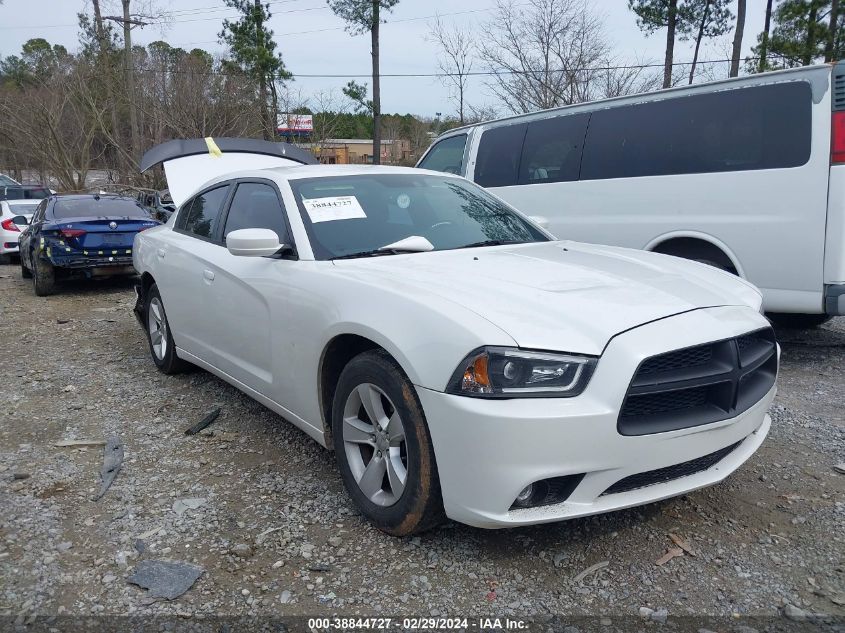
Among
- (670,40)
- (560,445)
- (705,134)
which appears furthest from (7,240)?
(670,40)

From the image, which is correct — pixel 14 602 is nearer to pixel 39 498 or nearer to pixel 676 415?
pixel 39 498

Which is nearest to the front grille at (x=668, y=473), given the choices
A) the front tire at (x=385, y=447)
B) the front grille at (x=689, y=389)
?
the front grille at (x=689, y=389)

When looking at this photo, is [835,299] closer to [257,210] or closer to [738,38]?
[257,210]

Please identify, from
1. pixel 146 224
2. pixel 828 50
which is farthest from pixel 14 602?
pixel 828 50

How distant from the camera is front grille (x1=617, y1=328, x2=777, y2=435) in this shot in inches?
94.7

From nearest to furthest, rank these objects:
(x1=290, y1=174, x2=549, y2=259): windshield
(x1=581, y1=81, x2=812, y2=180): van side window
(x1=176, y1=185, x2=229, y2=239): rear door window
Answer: (x1=290, y1=174, x2=549, y2=259): windshield
(x1=176, y1=185, x2=229, y2=239): rear door window
(x1=581, y1=81, x2=812, y2=180): van side window

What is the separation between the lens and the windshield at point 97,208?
386 inches

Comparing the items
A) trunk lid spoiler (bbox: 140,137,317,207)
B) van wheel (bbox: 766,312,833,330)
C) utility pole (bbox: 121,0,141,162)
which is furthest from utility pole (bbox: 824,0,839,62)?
utility pole (bbox: 121,0,141,162)

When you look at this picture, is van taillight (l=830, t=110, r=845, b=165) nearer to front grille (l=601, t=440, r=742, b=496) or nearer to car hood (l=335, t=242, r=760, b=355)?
car hood (l=335, t=242, r=760, b=355)

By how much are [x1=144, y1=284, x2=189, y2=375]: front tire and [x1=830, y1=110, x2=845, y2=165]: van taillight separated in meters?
4.79

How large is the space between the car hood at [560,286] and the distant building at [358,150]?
24167 mm

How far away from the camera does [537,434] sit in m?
2.29

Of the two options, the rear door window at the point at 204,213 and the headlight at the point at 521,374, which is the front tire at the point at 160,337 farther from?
the headlight at the point at 521,374

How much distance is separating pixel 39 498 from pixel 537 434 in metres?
2.54
